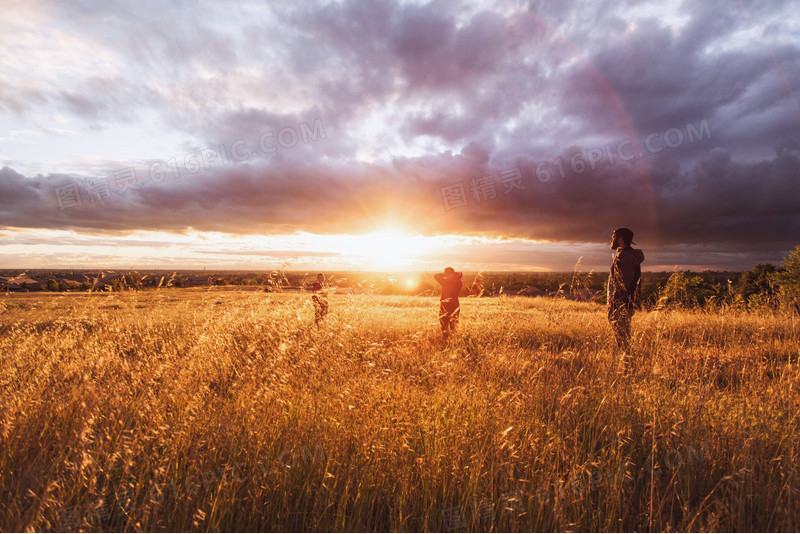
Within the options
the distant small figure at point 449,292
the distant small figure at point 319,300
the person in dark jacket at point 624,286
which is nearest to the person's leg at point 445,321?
the distant small figure at point 449,292

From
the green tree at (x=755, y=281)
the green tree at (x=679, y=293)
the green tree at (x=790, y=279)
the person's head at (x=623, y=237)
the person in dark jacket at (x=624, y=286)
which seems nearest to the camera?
the person in dark jacket at (x=624, y=286)

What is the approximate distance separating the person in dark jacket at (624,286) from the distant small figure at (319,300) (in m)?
5.93

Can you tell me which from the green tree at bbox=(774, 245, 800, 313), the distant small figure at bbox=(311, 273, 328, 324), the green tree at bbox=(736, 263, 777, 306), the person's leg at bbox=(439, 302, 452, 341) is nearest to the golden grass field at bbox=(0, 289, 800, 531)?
the distant small figure at bbox=(311, 273, 328, 324)

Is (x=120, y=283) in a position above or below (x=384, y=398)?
above

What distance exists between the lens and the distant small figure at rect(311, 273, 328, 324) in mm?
5778

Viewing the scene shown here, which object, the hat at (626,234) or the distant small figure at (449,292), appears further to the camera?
the distant small figure at (449,292)

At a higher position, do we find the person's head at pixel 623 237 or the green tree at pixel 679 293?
the person's head at pixel 623 237

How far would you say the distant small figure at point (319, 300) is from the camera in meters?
5.78

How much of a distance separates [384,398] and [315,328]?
6.93 feet

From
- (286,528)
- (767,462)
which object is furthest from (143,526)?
(767,462)

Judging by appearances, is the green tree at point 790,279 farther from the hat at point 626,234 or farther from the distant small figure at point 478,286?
the distant small figure at point 478,286

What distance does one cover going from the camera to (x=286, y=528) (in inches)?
91.4

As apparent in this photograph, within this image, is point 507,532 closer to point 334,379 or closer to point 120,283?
point 334,379

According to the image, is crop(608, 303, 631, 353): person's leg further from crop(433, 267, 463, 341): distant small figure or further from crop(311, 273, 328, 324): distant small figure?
crop(311, 273, 328, 324): distant small figure
